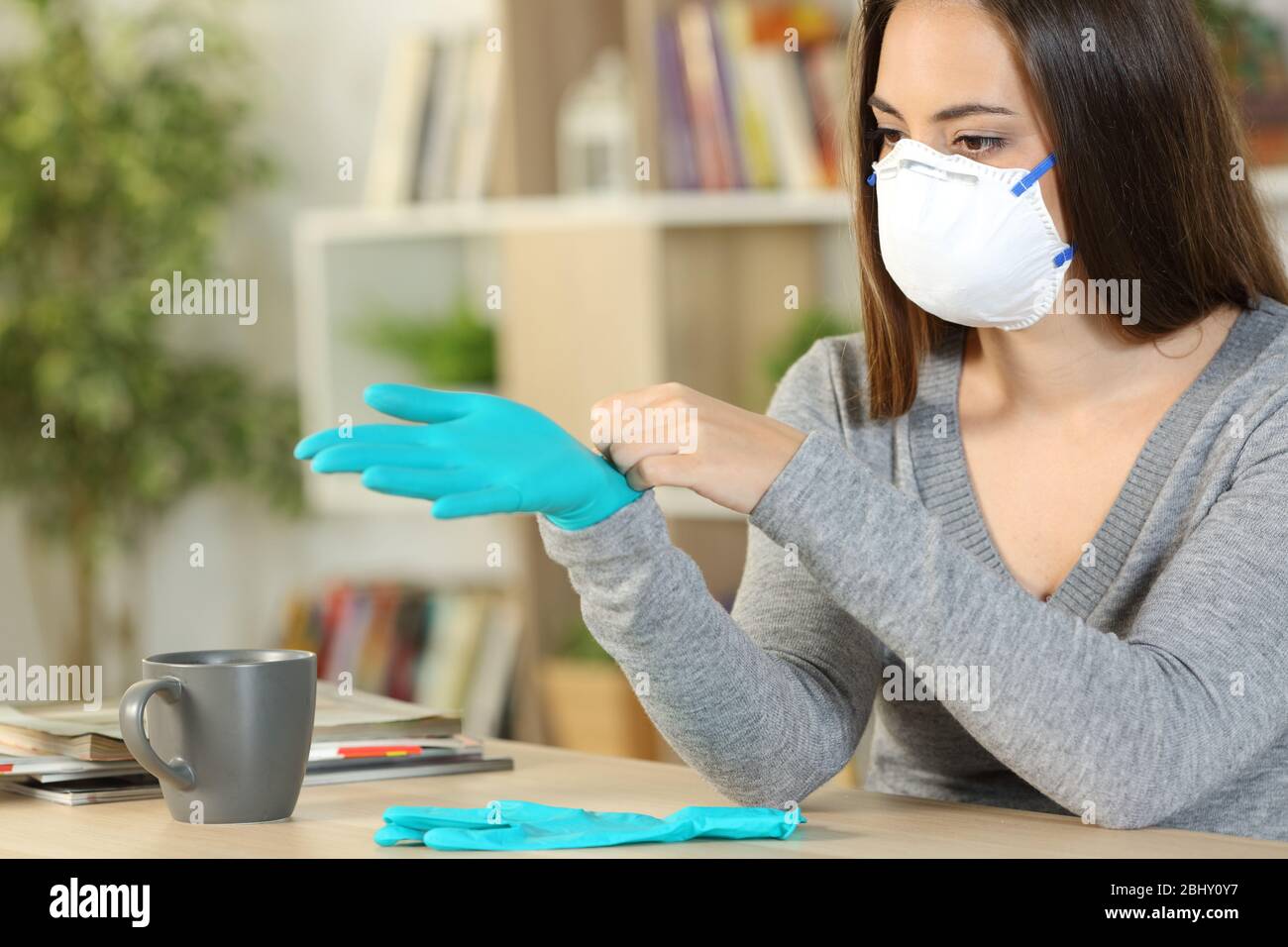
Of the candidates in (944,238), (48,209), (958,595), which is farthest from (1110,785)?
(48,209)

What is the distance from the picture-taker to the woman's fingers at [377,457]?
2.72ft

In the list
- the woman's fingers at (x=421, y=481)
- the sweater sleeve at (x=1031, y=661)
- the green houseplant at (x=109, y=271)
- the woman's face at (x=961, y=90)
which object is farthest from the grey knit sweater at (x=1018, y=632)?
the green houseplant at (x=109, y=271)

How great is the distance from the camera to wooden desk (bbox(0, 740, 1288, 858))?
0.86m

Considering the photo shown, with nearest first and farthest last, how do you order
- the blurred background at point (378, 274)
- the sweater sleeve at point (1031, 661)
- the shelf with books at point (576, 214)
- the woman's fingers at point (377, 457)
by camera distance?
1. the woman's fingers at point (377, 457)
2. the sweater sleeve at point (1031, 661)
3. the shelf with books at point (576, 214)
4. the blurred background at point (378, 274)

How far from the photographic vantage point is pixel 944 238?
1.23 meters

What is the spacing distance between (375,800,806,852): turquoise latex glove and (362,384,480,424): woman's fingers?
214 millimetres

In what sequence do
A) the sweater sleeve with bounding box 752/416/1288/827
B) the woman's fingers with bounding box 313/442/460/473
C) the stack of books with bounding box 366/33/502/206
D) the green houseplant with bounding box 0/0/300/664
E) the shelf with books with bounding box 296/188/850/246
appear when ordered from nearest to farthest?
the woman's fingers with bounding box 313/442/460/473 < the sweater sleeve with bounding box 752/416/1288/827 < the shelf with books with bounding box 296/188/850/246 < the stack of books with bounding box 366/33/502/206 < the green houseplant with bounding box 0/0/300/664

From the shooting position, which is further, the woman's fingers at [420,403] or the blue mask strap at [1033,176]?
the blue mask strap at [1033,176]

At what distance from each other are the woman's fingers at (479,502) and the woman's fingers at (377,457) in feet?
0.07

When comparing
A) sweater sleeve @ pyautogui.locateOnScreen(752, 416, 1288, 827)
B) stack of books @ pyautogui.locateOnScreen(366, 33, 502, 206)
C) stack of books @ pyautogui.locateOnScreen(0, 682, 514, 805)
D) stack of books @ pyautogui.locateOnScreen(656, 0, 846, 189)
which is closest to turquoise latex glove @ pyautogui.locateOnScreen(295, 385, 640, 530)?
sweater sleeve @ pyautogui.locateOnScreen(752, 416, 1288, 827)

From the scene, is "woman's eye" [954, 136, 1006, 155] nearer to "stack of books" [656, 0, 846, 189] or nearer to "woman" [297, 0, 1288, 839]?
"woman" [297, 0, 1288, 839]

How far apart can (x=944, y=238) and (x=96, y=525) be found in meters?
2.45

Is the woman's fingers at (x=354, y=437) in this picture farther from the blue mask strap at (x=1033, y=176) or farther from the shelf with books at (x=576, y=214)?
the shelf with books at (x=576, y=214)
